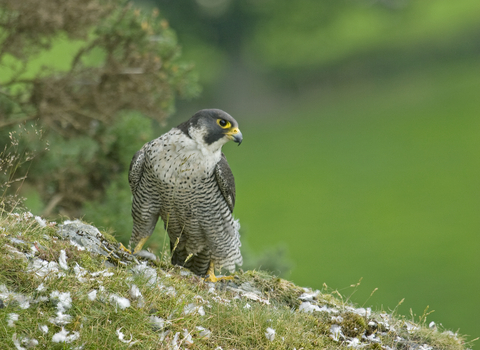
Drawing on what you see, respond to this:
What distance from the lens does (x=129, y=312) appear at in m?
2.87

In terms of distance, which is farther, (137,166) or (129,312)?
(137,166)

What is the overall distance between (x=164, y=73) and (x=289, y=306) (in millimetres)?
5171

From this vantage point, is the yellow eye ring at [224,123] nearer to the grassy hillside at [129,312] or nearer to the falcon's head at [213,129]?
the falcon's head at [213,129]

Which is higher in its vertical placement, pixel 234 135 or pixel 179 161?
pixel 234 135

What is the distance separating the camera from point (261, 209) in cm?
2322

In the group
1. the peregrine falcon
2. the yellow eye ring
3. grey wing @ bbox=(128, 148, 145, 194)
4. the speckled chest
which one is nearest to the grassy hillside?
A: the peregrine falcon

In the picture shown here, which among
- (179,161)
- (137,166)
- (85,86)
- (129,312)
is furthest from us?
(85,86)

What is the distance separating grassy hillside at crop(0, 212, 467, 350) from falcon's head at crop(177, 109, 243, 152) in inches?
42.5

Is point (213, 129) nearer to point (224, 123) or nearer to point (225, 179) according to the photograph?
point (224, 123)

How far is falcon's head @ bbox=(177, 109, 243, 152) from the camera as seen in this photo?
158 inches

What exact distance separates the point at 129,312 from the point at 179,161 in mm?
1428

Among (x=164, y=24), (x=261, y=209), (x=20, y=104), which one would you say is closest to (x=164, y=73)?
(x=164, y=24)

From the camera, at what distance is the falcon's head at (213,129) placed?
4012mm

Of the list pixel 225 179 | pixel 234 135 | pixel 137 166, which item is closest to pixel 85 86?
pixel 137 166
